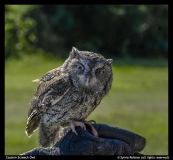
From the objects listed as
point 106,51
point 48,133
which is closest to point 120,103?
point 106,51

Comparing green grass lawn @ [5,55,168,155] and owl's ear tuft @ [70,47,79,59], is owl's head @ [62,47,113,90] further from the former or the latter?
green grass lawn @ [5,55,168,155]

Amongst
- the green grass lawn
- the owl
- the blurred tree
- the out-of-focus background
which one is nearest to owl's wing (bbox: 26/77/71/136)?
the owl

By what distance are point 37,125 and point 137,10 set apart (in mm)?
18641

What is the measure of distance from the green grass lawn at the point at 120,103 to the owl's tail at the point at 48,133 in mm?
4852

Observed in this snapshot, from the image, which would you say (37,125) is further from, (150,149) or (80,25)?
(80,25)

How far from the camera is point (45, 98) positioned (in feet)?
14.4

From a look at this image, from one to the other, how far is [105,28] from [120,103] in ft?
25.9

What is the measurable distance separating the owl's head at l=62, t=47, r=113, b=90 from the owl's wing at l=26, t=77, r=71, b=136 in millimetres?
118

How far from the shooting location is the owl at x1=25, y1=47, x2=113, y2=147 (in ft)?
13.6

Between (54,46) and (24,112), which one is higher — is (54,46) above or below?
above

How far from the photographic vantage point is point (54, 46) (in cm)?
2070

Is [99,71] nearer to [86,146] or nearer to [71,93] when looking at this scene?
[71,93]

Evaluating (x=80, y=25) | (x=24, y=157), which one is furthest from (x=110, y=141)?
(x=80, y=25)

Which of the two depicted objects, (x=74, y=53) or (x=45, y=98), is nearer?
(x=74, y=53)
